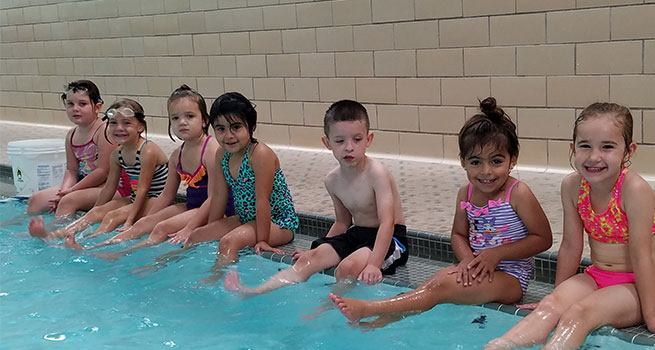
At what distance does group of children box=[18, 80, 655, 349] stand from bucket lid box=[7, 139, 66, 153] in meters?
0.48

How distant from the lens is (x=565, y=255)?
3254mm

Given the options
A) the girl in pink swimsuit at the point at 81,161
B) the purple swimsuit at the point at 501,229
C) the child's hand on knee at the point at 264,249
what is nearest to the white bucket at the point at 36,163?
the girl in pink swimsuit at the point at 81,161

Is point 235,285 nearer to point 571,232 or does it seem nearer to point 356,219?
point 356,219

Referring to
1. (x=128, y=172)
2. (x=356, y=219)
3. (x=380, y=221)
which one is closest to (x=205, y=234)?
(x=356, y=219)

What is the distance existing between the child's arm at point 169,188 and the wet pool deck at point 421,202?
90 centimetres

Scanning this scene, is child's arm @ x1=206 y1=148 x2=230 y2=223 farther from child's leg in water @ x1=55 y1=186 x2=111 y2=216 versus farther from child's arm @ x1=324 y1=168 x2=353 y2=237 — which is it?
child's leg in water @ x1=55 y1=186 x2=111 y2=216

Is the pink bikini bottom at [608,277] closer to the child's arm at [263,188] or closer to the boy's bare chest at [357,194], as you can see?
the boy's bare chest at [357,194]

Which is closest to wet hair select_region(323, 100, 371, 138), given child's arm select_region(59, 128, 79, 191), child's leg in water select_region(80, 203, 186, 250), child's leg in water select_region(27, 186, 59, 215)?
child's leg in water select_region(80, 203, 186, 250)

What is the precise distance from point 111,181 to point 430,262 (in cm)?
257

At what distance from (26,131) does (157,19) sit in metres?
2.98

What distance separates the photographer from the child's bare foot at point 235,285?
13.1ft

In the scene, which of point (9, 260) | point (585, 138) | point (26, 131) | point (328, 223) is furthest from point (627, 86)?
point (26, 131)

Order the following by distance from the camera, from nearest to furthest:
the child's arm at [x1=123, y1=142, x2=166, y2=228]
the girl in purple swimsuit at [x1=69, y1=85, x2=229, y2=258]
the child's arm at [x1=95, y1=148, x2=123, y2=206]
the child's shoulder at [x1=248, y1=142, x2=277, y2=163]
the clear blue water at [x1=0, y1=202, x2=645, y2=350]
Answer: the clear blue water at [x1=0, y1=202, x2=645, y2=350] → the child's shoulder at [x1=248, y1=142, x2=277, y2=163] → the girl in purple swimsuit at [x1=69, y1=85, x2=229, y2=258] → the child's arm at [x1=123, y1=142, x2=166, y2=228] → the child's arm at [x1=95, y1=148, x2=123, y2=206]

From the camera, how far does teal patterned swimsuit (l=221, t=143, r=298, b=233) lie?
4648 mm
